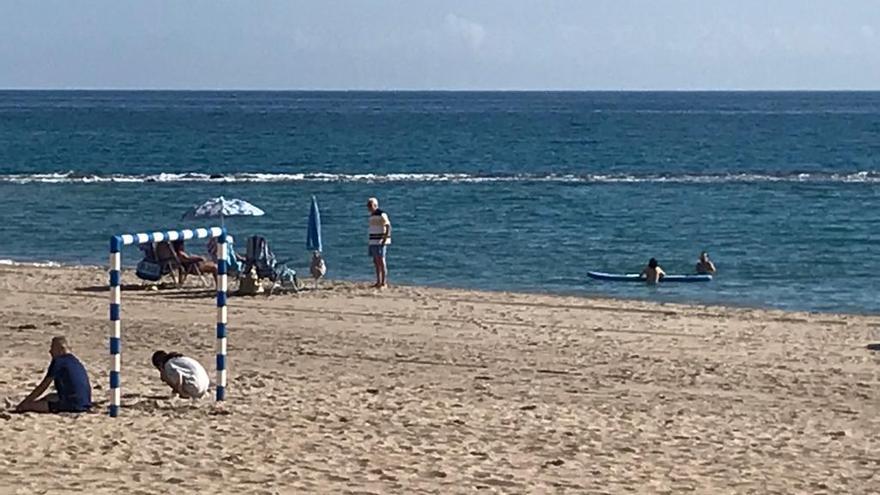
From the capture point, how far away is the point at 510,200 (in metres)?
46.1

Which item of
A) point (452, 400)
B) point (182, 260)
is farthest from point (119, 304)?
point (182, 260)

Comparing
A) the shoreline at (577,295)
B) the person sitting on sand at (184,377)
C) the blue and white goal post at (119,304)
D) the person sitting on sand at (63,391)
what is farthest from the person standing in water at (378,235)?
the person sitting on sand at (63,391)

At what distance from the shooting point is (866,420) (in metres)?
13.5

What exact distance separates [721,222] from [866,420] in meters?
26.9

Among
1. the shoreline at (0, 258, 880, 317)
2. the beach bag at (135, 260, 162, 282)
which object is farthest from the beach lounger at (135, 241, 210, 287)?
the shoreline at (0, 258, 880, 317)

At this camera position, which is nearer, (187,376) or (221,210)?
(187,376)

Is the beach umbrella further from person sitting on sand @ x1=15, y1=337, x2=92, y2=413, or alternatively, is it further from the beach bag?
person sitting on sand @ x1=15, y1=337, x2=92, y2=413

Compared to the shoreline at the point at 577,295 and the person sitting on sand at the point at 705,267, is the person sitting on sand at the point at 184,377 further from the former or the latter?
the person sitting on sand at the point at 705,267

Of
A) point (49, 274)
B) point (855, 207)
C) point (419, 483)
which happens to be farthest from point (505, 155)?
point (419, 483)

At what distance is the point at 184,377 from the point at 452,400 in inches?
89.4

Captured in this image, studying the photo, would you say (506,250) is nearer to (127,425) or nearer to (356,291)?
(356,291)

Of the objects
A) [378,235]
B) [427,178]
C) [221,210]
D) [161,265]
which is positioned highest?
[427,178]

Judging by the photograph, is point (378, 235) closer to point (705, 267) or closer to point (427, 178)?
point (705, 267)

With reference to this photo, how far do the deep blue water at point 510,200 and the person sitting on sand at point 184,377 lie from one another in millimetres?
11662
